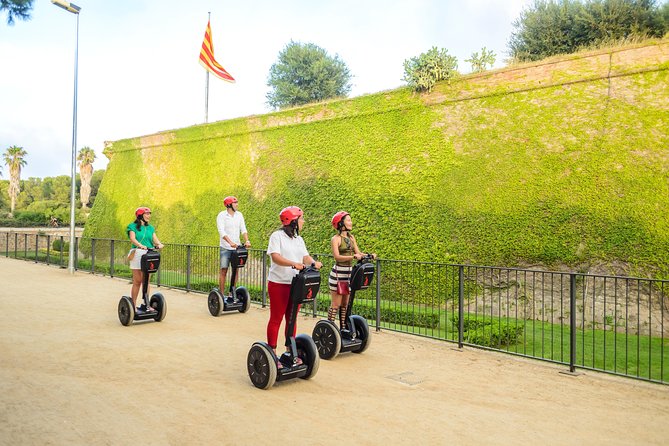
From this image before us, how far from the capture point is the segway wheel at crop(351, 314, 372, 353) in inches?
260

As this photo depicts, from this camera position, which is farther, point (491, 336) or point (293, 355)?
point (491, 336)

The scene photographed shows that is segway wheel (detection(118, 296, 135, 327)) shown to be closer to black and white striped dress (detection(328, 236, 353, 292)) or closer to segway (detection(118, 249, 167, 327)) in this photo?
segway (detection(118, 249, 167, 327))

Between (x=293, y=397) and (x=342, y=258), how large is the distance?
6.83 ft

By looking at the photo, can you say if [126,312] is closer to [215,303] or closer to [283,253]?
[215,303]

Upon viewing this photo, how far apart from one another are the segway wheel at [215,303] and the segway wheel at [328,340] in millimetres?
3424

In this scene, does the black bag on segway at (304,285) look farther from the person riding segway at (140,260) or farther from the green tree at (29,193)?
the green tree at (29,193)

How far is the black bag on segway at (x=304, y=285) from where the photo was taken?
491 centimetres

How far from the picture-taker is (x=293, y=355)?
203 inches

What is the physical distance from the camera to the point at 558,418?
4.42 meters

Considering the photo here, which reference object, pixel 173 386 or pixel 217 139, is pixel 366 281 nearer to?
pixel 173 386

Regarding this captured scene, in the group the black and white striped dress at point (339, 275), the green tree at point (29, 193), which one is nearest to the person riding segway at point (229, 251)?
the black and white striped dress at point (339, 275)

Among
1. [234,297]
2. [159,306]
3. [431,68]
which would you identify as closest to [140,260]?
[159,306]

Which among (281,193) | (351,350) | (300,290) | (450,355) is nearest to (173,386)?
(300,290)

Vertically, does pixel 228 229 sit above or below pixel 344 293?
above
